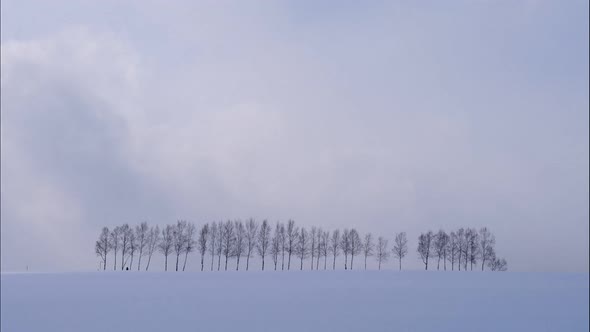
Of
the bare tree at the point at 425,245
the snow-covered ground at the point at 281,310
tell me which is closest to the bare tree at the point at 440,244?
the bare tree at the point at 425,245

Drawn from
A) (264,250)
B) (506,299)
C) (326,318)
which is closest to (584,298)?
(506,299)

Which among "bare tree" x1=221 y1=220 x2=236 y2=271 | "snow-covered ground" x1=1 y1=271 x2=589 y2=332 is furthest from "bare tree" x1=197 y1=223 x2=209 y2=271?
"snow-covered ground" x1=1 y1=271 x2=589 y2=332

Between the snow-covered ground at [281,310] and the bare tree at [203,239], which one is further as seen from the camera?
the bare tree at [203,239]

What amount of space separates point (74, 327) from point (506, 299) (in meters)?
20.0

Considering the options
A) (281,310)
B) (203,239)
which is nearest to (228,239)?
(203,239)

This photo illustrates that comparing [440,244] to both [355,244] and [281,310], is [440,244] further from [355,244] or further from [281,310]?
[281,310]

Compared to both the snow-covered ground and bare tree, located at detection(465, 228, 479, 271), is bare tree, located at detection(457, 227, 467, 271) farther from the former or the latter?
the snow-covered ground

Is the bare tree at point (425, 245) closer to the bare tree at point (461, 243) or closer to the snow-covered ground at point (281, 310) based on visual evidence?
the bare tree at point (461, 243)

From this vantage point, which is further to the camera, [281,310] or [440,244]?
[440,244]

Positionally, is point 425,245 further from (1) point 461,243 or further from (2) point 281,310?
(2) point 281,310

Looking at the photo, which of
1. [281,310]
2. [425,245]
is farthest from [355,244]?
[281,310]

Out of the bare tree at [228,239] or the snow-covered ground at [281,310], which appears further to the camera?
the bare tree at [228,239]

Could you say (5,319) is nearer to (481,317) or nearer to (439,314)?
(439,314)

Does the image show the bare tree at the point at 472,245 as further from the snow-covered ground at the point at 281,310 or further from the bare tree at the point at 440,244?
the snow-covered ground at the point at 281,310
